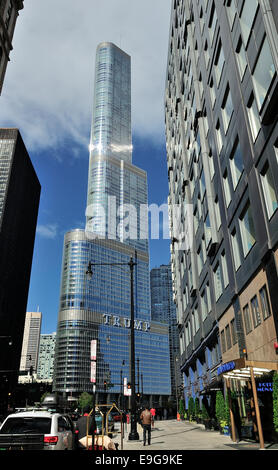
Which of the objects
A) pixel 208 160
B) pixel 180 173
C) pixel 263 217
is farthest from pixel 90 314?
pixel 263 217

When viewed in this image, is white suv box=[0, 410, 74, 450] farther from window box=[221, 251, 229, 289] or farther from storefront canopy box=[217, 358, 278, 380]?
window box=[221, 251, 229, 289]

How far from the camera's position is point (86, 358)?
607 ft

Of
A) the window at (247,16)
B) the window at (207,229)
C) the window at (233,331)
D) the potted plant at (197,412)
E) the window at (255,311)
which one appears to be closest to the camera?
the window at (255,311)

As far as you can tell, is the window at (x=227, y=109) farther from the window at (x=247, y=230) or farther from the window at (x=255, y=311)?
the window at (x=255, y=311)

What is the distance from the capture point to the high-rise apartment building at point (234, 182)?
16312 millimetres

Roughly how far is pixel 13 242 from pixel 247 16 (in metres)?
153

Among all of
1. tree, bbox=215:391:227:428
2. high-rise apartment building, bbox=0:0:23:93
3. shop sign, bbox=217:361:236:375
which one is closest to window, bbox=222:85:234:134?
shop sign, bbox=217:361:236:375

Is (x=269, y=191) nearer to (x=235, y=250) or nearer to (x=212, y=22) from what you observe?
(x=235, y=250)

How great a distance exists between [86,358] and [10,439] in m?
187

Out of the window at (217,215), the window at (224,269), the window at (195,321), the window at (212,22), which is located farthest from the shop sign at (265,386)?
the window at (212,22)

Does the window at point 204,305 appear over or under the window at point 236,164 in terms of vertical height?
under

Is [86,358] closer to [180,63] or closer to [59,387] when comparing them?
[59,387]

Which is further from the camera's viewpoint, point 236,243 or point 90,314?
point 90,314

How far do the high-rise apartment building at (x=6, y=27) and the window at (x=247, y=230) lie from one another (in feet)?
100
